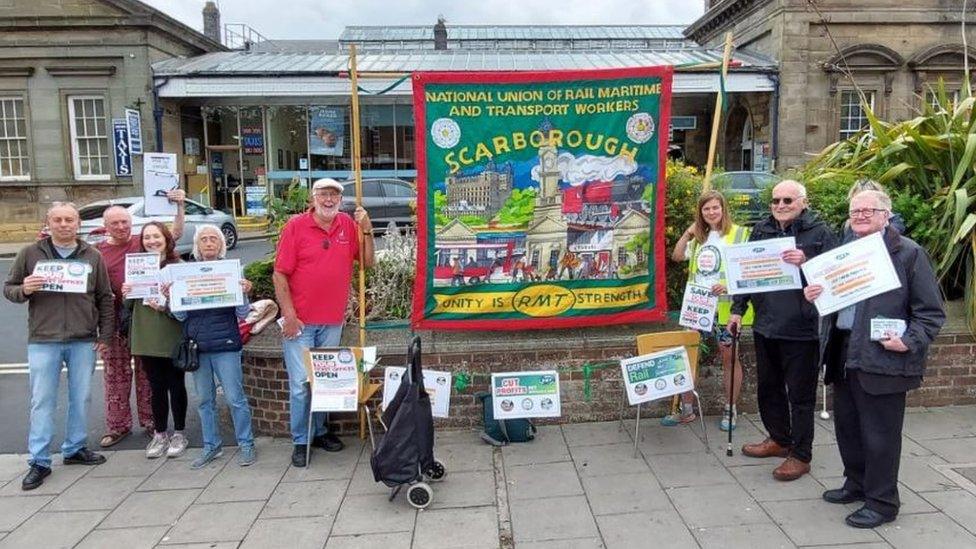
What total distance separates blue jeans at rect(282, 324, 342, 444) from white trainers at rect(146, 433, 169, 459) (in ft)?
3.38

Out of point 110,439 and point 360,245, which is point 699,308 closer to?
point 360,245

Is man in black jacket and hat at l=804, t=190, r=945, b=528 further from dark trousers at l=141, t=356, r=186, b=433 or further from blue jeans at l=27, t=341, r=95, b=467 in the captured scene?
blue jeans at l=27, t=341, r=95, b=467

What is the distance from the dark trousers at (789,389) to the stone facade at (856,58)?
18859 millimetres

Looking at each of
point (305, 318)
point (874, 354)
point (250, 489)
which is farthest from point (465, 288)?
point (874, 354)

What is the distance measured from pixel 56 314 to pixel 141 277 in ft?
1.95

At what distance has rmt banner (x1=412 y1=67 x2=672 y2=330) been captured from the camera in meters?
5.02

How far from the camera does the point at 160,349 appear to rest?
480cm

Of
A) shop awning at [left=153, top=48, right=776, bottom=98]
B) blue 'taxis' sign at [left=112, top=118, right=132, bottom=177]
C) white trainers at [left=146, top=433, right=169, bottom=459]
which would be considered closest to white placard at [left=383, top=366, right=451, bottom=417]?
white trainers at [left=146, top=433, right=169, bottom=459]

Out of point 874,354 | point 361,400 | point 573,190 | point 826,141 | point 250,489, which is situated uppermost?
point 826,141

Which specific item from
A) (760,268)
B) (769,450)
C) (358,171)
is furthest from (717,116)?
(358,171)

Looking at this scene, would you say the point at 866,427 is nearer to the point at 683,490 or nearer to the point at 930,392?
the point at 683,490

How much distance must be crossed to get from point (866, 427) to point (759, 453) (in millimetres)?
1007

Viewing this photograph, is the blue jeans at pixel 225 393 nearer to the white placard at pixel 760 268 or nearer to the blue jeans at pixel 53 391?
the blue jeans at pixel 53 391

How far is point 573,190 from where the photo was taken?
5.19m
